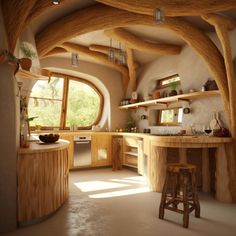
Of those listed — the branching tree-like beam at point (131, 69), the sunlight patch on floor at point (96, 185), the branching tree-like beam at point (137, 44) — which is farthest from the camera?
the branching tree-like beam at point (131, 69)

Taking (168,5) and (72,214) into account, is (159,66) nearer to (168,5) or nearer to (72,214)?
(168,5)

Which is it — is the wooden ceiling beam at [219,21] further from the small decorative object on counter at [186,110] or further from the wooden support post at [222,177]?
the wooden support post at [222,177]

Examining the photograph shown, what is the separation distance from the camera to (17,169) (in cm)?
279

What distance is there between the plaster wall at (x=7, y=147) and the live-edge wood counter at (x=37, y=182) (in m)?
0.08

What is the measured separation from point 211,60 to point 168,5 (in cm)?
152

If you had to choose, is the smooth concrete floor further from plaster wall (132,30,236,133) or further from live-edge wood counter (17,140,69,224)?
plaster wall (132,30,236,133)

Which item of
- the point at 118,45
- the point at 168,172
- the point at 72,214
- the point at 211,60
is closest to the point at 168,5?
the point at 211,60

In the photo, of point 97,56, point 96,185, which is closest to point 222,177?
point 96,185

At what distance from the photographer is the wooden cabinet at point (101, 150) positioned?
21.4 feet

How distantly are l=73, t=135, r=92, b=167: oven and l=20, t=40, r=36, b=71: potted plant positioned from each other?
3.05 m

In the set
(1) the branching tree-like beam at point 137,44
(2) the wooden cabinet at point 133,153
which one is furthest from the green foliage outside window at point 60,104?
(1) the branching tree-like beam at point 137,44

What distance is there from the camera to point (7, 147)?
2709 millimetres

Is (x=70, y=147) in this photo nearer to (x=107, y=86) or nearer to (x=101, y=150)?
(x=101, y=150)

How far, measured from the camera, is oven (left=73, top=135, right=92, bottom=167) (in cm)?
625
